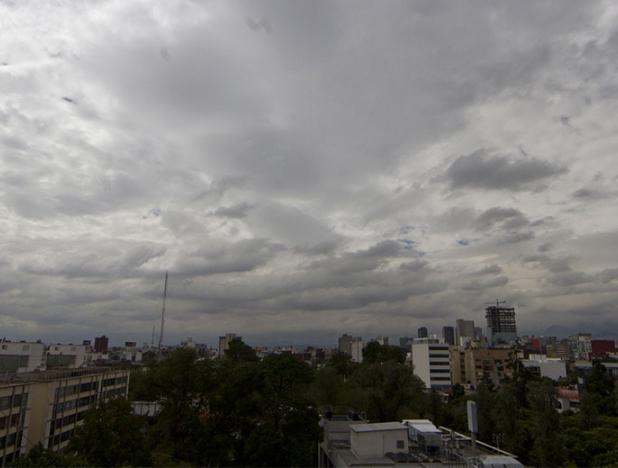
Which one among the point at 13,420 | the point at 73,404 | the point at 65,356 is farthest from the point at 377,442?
the point at 65,356

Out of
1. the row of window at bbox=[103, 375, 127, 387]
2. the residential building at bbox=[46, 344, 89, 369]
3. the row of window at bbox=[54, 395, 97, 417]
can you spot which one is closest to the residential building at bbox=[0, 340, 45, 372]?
the row of window at bbox=[103, 375, 127, 387]

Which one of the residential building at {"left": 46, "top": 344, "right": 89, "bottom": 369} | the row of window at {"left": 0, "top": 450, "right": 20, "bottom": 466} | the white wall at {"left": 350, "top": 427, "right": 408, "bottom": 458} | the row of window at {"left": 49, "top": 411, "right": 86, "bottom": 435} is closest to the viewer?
the white wall at {"left": 350, "top": 427, "right": 408, "bottom": 458}

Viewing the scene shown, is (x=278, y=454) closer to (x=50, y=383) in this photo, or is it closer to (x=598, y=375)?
(x=50, y=383)

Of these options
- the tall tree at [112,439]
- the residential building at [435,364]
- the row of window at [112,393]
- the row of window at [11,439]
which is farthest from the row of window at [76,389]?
the residential building at [435,364]

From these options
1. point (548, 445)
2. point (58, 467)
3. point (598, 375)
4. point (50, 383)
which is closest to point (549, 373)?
point (598, 375)

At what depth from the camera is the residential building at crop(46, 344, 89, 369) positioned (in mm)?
70812

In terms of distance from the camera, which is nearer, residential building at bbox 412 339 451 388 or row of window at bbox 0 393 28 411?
row of window at bbox 0 393 28 411

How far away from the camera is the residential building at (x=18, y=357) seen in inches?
2128

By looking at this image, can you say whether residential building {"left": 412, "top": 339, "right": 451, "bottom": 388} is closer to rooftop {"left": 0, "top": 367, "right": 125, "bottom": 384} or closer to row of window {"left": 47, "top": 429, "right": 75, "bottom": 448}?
rooftop {"left": 0, "top": 367, "right": 125, "bottom": 384}

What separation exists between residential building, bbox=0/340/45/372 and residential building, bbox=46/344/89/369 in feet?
42.0

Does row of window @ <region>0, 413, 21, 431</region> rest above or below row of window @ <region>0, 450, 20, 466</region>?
above

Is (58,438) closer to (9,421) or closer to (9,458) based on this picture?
(9,458)

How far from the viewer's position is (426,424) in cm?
2506

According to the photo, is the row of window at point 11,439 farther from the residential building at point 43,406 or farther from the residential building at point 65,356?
the residential building at point 65,356
